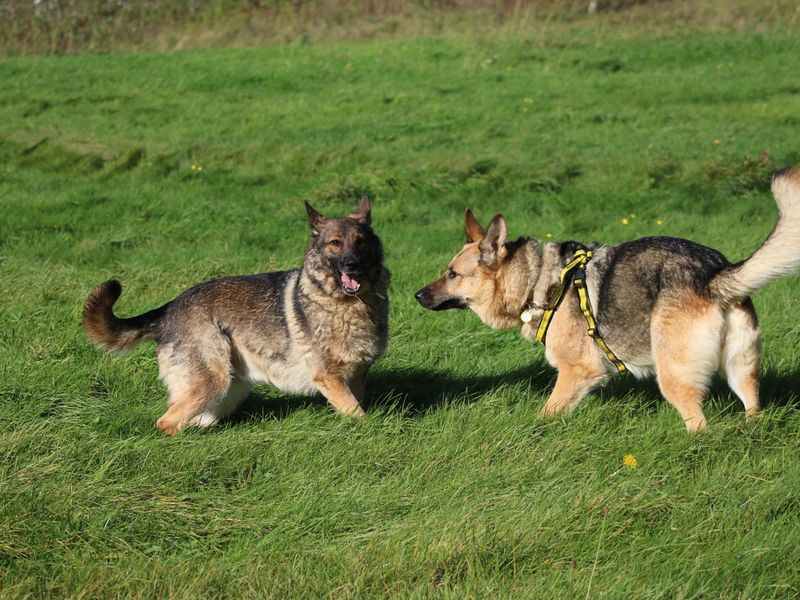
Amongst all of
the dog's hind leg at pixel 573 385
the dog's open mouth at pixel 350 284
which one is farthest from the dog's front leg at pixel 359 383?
the dog's hind leg at pixel 573 385

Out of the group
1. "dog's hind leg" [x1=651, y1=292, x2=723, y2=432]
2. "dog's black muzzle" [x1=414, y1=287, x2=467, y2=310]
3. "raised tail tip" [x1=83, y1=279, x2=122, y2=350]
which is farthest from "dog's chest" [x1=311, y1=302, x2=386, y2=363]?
"dog's hind leg" [x1=651, y1=292, x2=723, y2=432]

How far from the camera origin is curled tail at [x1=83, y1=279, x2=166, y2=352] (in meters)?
5.47

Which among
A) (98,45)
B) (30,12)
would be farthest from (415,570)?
(30,12)

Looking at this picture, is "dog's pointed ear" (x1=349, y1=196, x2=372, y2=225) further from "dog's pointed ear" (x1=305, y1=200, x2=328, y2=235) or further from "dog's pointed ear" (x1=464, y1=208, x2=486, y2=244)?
"dog's pointed ear" (x1=464, y1=208, x2=486, y2=244)

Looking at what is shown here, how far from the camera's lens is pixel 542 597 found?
11.9 feet

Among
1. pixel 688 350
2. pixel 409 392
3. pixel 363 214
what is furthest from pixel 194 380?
pixel 688 350

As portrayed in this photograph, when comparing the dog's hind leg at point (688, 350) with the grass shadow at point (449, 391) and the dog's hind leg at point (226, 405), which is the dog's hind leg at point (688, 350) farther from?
the dog's hind leg at point (226, 405)

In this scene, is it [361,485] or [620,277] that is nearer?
[361,485]

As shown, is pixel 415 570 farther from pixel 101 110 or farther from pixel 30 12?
pixel 30 12

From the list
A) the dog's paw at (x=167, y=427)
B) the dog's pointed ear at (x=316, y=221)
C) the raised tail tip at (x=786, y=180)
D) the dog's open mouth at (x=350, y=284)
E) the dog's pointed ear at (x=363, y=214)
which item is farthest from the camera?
the dog's pointed ear at (x=363, y=214)

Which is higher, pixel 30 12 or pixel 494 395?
pixel 30 12

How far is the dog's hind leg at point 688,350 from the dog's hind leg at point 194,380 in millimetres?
2700

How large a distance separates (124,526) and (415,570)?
4.66 ft

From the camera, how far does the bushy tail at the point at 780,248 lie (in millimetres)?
4688
